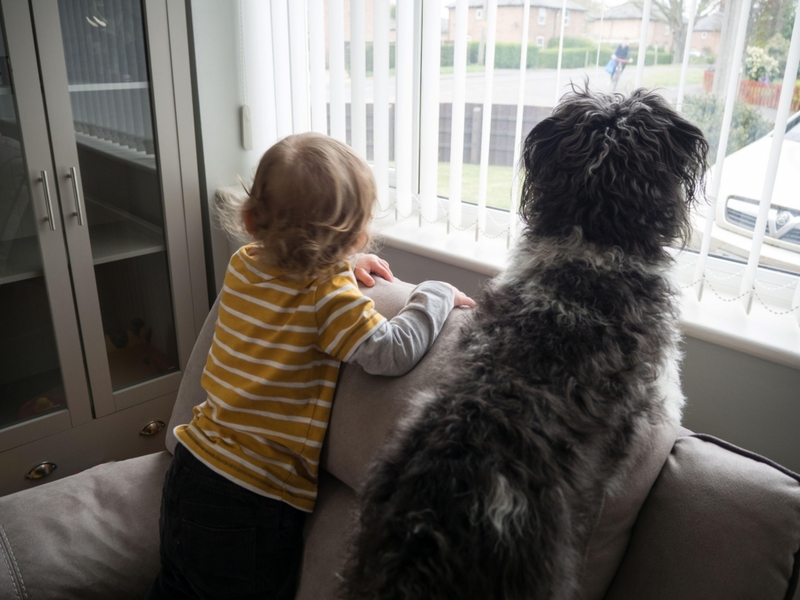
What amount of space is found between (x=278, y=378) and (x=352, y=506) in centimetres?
26

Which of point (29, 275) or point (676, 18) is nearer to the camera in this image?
Result: point (676, 18)

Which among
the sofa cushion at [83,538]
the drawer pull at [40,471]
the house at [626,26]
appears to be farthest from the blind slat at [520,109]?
the drawer pull at [40,471]

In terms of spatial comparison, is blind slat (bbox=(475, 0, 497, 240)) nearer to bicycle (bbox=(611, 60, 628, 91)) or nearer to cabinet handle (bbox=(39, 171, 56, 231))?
bicycle (bbox=(611, 60, 628, 91))

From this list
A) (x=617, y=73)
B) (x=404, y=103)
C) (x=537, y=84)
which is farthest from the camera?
(x=404, y=103)

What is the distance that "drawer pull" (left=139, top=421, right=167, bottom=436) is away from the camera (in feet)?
7.29

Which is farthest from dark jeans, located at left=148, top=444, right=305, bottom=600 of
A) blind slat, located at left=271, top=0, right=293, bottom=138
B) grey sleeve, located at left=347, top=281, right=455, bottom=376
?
blind slat, located at left=271, top=0, right=293, bottom=138

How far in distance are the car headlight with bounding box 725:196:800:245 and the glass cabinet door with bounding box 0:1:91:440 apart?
1.81 metres

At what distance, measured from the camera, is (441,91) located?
5.79 ft

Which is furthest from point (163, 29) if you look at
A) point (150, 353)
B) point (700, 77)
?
point (700, 77)

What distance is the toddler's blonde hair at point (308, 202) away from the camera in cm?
106

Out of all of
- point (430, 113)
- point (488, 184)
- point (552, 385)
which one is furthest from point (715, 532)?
point (430, 113)

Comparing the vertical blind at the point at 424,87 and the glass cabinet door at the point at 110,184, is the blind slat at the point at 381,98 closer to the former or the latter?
the vertical blind at the point at 424,87

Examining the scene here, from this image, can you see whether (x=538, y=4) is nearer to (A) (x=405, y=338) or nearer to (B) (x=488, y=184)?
(B) (x=488, y=184)

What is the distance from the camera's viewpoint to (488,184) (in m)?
1.75
